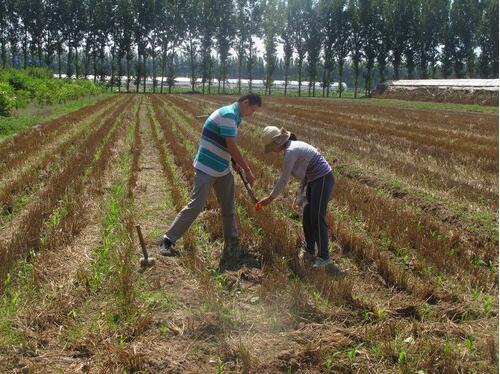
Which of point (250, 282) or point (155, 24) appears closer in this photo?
point (250, 282)

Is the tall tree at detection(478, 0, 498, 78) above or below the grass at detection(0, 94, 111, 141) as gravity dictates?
above

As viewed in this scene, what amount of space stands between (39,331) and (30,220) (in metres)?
2.57

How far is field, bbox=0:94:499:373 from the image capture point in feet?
10.4

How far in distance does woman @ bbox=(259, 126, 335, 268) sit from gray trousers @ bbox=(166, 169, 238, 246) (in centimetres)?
62

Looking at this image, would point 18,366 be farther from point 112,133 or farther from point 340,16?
point 340,16

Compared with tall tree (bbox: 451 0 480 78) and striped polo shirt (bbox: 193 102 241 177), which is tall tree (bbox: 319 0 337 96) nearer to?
tall tree (bbox: 451 0 480 78)

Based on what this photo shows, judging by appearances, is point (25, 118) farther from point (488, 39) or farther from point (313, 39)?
point (488, 39)

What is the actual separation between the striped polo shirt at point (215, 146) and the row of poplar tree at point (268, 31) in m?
50.7

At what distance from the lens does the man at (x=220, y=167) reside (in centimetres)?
462

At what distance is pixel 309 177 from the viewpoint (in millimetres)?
4637

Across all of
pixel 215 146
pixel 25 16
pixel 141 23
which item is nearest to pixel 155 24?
pixel 141 23

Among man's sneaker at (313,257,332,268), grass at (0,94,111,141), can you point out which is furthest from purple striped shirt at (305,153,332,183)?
grass at (0,94,111,141)

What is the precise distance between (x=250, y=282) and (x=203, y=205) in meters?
0.99

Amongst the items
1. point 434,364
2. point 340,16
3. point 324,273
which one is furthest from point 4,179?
point 340,16
